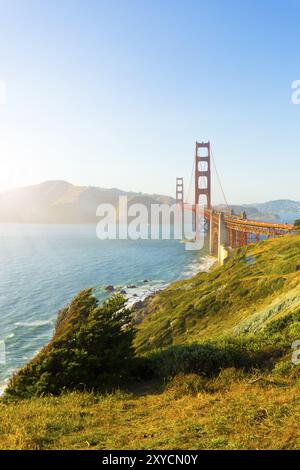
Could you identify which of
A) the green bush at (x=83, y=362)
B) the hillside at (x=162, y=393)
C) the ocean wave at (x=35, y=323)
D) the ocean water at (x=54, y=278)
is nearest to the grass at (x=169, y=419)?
the hillside at (x=162, y=393)

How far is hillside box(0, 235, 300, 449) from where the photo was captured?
680cm

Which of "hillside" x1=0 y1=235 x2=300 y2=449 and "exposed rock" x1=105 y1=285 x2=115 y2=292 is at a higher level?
"hillside" x1=0 y1=235 x2=300 y2=449

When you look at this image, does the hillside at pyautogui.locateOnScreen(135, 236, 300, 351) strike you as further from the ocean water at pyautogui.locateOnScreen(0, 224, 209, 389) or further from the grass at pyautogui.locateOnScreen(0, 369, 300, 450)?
the ocean water at pyautogui.locateOnScreen(0, 224, 209, 389)

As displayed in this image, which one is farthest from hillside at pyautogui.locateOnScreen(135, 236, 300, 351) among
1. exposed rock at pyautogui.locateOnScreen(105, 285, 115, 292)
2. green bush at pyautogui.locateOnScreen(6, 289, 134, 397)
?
exposed rock at pyautogui.locateOnScreen(105, 285, 115, 292)

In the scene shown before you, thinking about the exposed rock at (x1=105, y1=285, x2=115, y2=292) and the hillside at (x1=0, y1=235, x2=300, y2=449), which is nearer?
the hillside at (x1=0, y1=235, x2=300, y2=449)

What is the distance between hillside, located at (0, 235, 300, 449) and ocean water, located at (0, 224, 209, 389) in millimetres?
18960

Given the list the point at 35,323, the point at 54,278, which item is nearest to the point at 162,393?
the point at 35,323

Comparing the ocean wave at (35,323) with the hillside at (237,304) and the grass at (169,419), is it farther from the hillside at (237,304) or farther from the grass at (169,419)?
the grass at (169,419)

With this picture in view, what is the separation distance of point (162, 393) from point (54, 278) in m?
60.8

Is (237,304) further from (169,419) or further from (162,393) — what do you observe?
(169,419)

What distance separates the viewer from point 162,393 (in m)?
9.93
